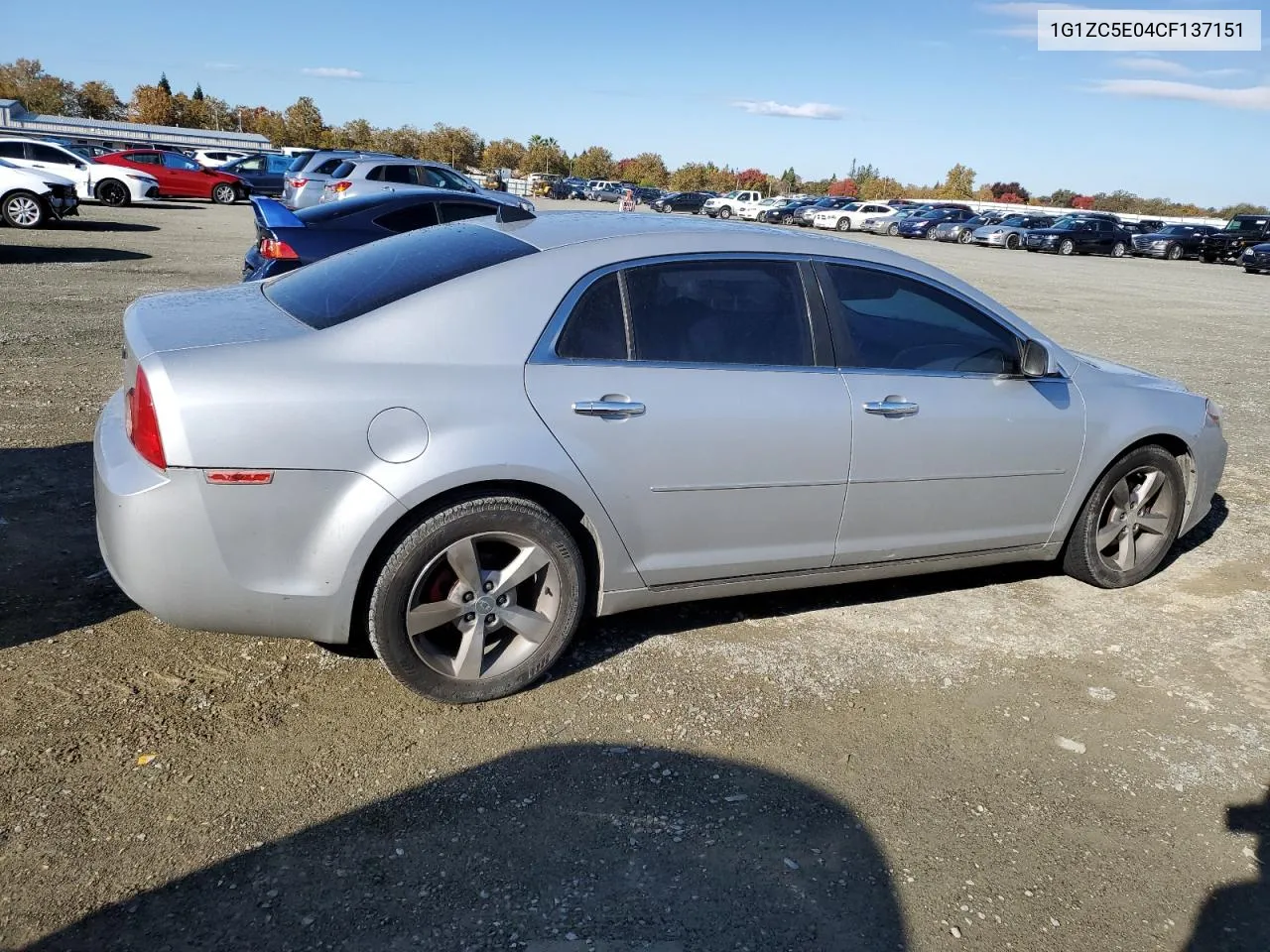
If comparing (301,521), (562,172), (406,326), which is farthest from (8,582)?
(562,172)

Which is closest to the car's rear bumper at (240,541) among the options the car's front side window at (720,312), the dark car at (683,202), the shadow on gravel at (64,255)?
the car's front side window at (720,312)

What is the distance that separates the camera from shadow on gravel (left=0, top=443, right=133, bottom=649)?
384 centimetres

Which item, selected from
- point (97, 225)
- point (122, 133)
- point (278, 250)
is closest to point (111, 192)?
point (97, 225)

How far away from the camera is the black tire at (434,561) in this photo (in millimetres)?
3277

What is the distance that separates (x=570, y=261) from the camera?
144 inches

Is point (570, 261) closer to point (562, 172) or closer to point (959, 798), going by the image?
point (959, 798)

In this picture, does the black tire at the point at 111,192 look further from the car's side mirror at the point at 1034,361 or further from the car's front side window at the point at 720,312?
the car's side mirror at the point at 1034,361

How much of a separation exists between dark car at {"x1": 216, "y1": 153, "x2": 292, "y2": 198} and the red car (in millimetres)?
618

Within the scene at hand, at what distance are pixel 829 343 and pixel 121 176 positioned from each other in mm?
25632

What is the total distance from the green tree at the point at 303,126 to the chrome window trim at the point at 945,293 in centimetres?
8917

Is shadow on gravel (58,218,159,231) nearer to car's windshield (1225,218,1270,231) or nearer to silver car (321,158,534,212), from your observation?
silver car (321,158,534,212)

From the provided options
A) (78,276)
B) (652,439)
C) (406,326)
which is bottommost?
(78,276)

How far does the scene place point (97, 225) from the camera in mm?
19781

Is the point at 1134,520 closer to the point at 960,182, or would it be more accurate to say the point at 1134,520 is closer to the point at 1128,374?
the point at 1128,374
